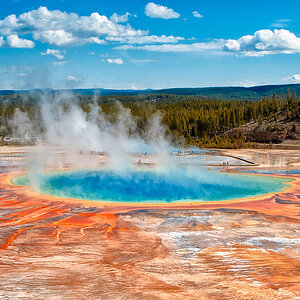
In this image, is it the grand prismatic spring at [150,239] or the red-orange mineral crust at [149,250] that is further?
the grand prismatic spring at [150,239]

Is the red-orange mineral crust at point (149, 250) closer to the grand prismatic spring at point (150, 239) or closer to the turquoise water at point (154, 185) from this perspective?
the grand prismatic spring at point (150, 239)

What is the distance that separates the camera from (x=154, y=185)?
933 inches

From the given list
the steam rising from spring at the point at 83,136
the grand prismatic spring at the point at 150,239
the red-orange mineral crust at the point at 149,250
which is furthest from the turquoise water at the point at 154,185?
the red-orange mineral crust at the point at 149,250

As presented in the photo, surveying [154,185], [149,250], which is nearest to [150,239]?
[149,250]

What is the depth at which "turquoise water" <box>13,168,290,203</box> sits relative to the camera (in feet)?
67.9

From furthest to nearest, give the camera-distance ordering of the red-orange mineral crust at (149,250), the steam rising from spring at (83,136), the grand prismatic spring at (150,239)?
the steam rising from spring at (83,136) → the grand prismatic spring at (150,239) → the red-orange mineral crust at (149,250)

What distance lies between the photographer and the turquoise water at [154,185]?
2069 centimetres

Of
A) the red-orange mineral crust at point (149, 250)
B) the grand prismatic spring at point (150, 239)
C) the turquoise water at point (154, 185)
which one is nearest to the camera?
the red-orange mineral crust at point (149, 250)

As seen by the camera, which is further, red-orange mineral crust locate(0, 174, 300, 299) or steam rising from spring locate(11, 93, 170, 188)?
steam rising from spring locate(11, 93, 170, 188)

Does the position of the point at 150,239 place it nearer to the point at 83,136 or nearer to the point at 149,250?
the point at 149,250

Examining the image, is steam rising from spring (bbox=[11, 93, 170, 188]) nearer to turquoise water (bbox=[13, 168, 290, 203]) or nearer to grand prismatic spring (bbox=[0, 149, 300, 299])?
turquoise water (bbox=[13, 168, 290, 203])

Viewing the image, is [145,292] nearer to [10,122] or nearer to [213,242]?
[213,242]

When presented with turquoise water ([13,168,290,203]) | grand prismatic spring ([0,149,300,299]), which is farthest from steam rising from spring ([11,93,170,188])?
grand prismatic spring ([0,149,300,299])

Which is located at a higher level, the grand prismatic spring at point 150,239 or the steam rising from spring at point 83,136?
the steam rising from spring at point 83,136
